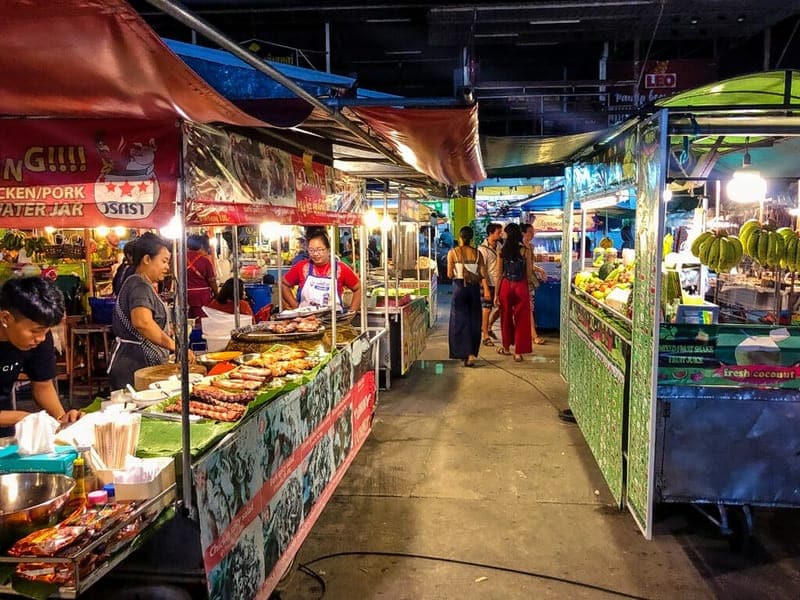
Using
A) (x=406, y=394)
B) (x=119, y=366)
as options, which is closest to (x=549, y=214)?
(x=406, y=394)

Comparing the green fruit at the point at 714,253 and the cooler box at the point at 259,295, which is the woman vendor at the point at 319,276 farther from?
the cooler box at the point at 259,295

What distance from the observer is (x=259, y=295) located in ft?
37.5

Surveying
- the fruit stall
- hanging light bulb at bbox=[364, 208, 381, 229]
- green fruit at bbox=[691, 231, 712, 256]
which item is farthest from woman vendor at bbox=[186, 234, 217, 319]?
green fruit at bbox=[691, 231, 712, 256]

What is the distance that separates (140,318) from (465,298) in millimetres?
5747

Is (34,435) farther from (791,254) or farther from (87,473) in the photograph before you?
(791,254)

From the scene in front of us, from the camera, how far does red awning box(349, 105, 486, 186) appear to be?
376cm

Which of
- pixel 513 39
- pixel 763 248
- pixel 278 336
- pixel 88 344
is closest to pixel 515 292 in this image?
pixel 763 248

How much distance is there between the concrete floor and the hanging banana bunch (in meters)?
1.96

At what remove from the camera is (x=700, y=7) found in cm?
926

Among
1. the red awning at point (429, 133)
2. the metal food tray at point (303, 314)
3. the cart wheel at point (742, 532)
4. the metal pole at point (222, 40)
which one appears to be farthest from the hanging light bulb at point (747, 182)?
the metal pole at point (222, 40)

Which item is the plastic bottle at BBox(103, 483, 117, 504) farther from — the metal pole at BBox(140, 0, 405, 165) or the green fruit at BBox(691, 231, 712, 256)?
the green fruit at BBox(691, 231, 712, 256)

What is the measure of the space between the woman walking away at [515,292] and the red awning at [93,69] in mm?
7413

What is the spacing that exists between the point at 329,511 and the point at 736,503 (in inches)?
115

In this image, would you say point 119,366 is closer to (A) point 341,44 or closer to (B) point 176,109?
(B) point 176,109
